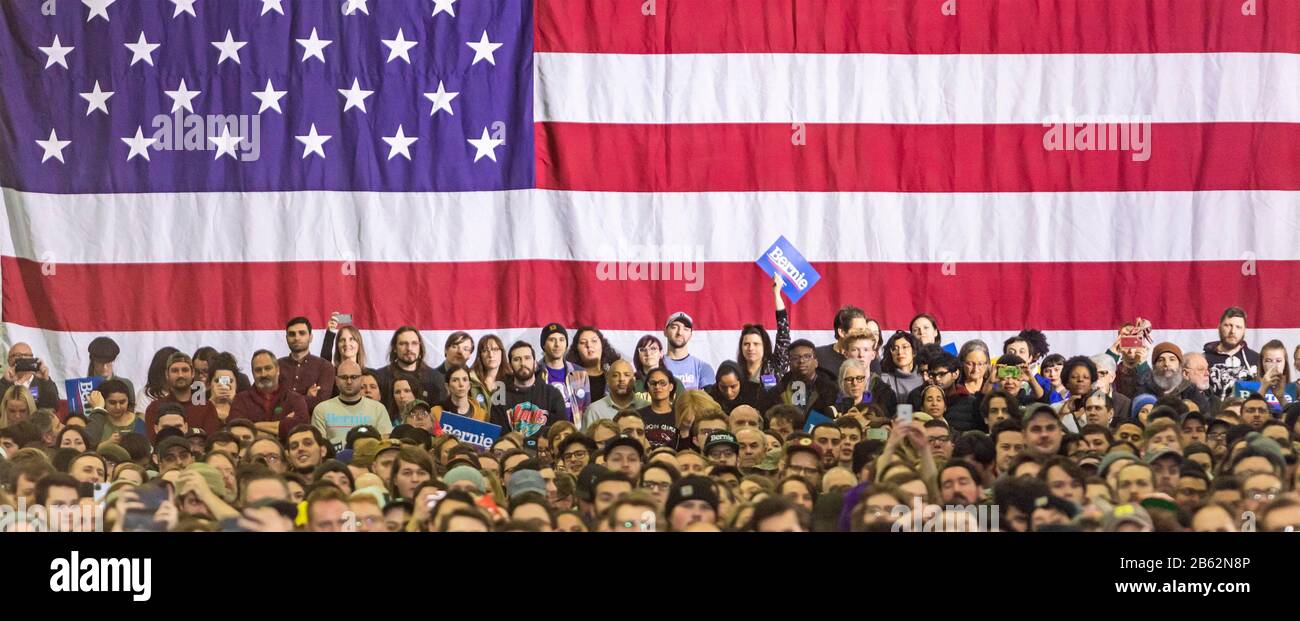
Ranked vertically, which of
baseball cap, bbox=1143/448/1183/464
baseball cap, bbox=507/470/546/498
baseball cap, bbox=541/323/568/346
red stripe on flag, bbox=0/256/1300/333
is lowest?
baseball cap, bbox=507/470/546/498

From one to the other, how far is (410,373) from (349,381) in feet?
1.84

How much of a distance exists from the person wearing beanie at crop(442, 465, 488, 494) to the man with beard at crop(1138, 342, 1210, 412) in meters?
5.02

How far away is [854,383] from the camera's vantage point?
29.1 feet

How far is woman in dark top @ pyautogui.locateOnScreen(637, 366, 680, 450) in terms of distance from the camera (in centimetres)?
802

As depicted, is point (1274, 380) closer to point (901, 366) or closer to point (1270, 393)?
point (1270, 393)

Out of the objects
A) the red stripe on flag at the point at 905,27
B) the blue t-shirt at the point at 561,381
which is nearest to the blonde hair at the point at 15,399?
the blue t-shirt at the point at 561,381

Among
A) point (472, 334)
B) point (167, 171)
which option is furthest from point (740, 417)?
point (167, 171)

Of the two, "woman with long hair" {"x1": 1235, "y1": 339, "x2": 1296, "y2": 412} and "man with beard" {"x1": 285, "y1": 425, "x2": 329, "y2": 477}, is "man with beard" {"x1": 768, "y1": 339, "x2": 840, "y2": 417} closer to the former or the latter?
"woman with long hair" {"x1": 1235, "y1": 339, "x2": 1296, "y2": 412}

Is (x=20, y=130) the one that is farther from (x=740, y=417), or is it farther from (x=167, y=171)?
(x=740, y=417)

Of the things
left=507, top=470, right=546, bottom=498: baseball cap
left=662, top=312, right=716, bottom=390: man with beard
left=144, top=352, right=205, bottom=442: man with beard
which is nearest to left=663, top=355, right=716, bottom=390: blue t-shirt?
left=662, top=312, right=716, bottom=390: man with beard

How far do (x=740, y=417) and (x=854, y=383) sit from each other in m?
1.37

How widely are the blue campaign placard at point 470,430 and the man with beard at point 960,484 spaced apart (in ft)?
9.34

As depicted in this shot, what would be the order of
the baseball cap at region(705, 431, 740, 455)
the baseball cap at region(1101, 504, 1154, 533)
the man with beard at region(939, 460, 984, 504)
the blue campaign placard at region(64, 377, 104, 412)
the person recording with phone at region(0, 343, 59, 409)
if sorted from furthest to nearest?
the blue campaign placard at region(64, 377, 104, 412), the person recording with phone at region(0, 343, 59, 409), the baseball cap at region(705, 431, 740, 455), the man with beard at region(939, 460, 984, 504), the baseball cap at region(1101, 504, 1154, 533)

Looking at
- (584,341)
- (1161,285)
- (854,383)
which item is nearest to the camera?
(854,383)
